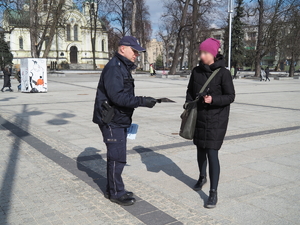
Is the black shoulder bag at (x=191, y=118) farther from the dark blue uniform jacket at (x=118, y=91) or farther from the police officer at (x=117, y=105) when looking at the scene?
the dark blue uniform jacket at (x=118, y=91)

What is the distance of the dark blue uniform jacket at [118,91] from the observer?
3.66 meters

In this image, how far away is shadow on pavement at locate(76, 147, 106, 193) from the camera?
4785 millimetres

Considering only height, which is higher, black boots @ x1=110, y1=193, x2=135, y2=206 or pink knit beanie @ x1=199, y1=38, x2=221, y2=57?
pink knit beanie @ x1=199, y1=38, x2=221, y2=57

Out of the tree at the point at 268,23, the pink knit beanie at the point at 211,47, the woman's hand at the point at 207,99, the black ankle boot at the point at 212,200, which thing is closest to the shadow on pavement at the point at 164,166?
the black ankle boot at the point at 212,200

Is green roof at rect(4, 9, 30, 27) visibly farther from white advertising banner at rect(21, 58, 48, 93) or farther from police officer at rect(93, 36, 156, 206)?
police officer at rect(93, 36, 156, 206)

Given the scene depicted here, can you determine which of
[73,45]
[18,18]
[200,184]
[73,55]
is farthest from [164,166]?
[73,55]

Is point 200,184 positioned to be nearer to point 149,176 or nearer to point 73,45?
point 149,176

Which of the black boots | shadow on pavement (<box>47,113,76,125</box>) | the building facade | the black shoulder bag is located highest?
the building facade

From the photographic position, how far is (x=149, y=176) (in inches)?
197

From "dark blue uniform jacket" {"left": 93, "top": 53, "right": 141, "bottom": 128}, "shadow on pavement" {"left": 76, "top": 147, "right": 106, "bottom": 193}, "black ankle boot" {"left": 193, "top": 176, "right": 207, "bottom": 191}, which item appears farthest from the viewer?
"shadow on pavement" {"left": 76, "top": 147, "right": 106, "bottom": 193}

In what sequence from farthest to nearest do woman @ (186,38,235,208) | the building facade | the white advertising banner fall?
the building facade, the white advertising banner, woman @ (186,38,235,208)

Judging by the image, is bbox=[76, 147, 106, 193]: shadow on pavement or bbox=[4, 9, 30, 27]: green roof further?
bbox=[4, 9, 30, 27]: green roof

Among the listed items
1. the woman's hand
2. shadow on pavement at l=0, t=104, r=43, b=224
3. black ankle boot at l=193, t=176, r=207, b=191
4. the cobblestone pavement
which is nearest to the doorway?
shadow on pavement at l=0, t=104, r=43, b=224

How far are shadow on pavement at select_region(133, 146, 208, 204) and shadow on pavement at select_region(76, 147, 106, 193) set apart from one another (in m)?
0.71
